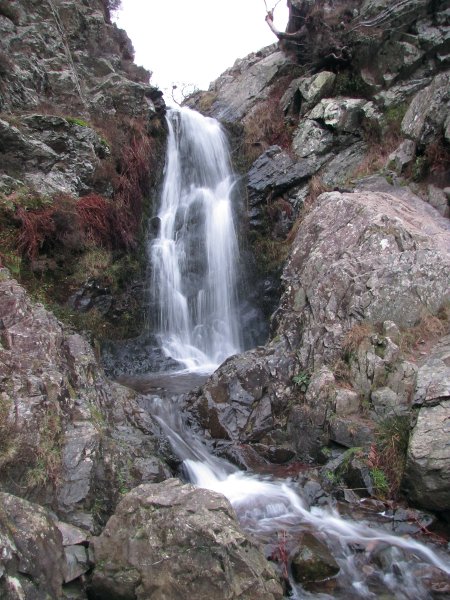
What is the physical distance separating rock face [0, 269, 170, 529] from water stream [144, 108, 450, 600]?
3.08 feet

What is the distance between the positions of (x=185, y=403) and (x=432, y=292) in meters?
4.43

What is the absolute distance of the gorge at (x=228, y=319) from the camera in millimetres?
4227

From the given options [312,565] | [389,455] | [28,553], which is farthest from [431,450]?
[28,553]

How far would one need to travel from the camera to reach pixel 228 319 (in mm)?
11062

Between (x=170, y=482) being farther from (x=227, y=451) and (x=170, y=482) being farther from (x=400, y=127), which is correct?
(x=400, y=127)

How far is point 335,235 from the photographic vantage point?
28.2ft

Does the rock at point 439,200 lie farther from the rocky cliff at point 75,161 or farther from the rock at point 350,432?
the rocky cliff at point 75,161

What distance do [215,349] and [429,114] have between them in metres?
7.47

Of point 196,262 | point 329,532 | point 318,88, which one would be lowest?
point 329,532

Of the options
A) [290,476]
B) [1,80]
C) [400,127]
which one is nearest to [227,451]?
[290,476]

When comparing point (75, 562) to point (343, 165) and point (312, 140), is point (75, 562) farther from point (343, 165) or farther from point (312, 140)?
point (312, 140)

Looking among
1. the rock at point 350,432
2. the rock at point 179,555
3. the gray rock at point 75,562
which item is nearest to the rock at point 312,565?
the rock at point 179,555

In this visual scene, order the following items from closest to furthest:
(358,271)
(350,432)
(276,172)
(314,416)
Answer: (350,432) → (314,416) → (358,271) → (276,172)

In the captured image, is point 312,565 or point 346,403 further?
point 346,403
